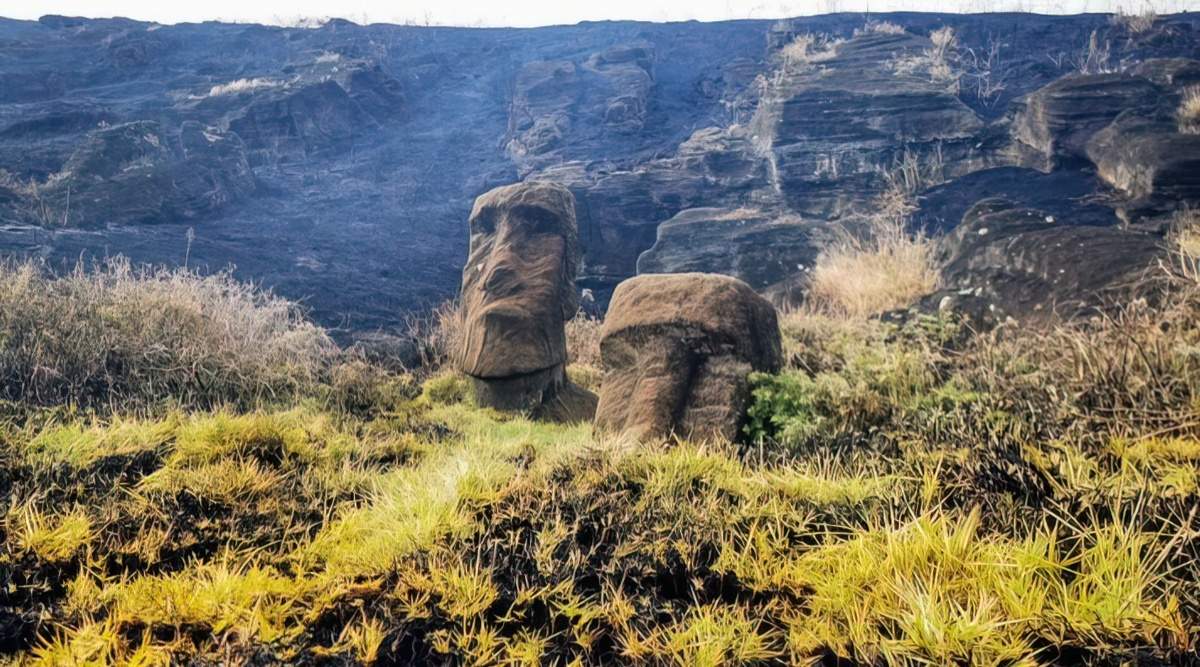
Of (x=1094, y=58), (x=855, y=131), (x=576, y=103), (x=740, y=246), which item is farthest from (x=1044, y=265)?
(x=576, y=103)

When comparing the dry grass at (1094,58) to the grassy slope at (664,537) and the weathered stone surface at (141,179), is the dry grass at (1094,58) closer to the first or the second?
the grassy slope at (664,537)

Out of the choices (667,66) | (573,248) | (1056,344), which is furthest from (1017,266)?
(667,66)

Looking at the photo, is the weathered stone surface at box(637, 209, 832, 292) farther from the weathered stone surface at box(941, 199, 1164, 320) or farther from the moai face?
the moai face

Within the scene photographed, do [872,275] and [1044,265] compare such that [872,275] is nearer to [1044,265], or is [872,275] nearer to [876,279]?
[876,279]

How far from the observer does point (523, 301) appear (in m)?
7.06

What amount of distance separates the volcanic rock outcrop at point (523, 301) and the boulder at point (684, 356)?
1.81m

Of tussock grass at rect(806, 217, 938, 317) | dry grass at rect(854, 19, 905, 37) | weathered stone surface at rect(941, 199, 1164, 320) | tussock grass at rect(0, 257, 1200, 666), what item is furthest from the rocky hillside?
tussock grass at rect(0, 257, 1200, 666)

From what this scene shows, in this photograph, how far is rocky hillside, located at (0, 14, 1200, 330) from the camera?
515 inches

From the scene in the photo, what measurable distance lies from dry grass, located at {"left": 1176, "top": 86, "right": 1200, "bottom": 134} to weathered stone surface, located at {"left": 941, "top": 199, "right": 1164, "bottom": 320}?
7322 mm

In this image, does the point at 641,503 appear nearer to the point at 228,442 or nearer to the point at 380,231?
the point at 228,442

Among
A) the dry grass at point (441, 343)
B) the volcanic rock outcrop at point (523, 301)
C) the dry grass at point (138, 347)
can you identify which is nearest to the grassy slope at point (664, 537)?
the dry grass at point (138, 347)

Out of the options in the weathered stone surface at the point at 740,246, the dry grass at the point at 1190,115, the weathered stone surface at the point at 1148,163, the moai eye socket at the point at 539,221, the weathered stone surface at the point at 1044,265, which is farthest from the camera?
the weathered stone surface at the point at 740,246

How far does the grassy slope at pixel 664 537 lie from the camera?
2027 mm

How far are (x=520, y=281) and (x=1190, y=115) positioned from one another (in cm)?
1498
